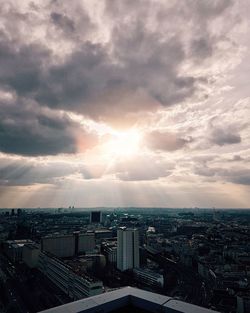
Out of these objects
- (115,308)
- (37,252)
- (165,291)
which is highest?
(115,308)

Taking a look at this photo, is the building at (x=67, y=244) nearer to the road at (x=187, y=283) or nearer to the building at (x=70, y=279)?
the building at (x=70, y=279)

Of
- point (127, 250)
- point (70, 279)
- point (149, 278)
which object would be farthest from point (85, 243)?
point (70, 279)

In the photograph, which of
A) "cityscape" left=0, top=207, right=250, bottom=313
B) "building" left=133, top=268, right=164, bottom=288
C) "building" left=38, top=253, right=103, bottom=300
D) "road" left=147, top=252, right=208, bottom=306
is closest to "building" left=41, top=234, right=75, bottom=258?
"cityscape" left=0, top=207, right=250, bottom=313

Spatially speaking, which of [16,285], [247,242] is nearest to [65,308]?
[16,285]

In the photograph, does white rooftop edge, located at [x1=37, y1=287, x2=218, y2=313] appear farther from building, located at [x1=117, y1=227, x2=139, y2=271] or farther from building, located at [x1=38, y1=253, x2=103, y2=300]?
building, located at [x1=117, y1=227, x2=139, y2=271]

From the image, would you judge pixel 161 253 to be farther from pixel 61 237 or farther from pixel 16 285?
pixel 16 285

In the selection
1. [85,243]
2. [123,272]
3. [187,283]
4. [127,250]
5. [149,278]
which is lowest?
[187,283]

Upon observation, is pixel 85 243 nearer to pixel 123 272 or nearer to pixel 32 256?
pixel 32 256
